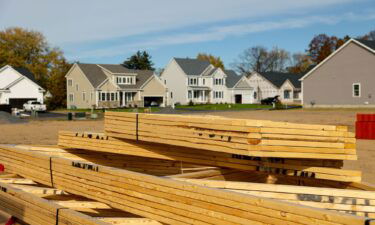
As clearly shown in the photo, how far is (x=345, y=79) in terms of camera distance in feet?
132

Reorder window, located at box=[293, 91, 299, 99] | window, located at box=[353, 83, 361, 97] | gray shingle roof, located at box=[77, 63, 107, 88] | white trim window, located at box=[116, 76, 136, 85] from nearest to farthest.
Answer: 1. window, located at box=[353, 83, 361, 97]
2. gray shingle roof, located at box=[77, 63, 107, 88]
3. white trim window, located at box=[116, 76, 136, 85]
4. window, located at box=[293, 91, 299, 99]

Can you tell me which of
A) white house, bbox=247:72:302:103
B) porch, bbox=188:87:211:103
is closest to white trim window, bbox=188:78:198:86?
porch, bbox=188:87:211:103

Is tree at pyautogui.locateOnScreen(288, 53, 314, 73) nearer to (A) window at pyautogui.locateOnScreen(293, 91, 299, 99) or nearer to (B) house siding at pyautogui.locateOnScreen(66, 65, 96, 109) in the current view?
(A) window at pyautogui.locateOnScreen(293, 91, 299, 99)

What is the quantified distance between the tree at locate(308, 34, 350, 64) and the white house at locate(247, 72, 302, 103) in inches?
637

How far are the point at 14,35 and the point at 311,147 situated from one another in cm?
6882

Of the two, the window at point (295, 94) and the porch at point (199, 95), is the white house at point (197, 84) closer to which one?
the porch at point (199, 95)

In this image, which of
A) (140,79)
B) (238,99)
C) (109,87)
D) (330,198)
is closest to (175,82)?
(140,79)

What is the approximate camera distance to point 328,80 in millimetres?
41812

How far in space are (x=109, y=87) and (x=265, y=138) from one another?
51.4 meters

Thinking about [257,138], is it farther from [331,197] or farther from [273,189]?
[331,197]

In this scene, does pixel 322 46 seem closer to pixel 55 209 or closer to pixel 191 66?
pixel 191 66

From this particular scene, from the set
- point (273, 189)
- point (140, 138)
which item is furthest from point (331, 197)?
point (140, 138)

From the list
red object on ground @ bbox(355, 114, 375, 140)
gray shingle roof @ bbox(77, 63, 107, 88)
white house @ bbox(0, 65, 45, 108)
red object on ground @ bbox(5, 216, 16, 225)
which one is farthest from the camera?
gray shingle roof @ bbox(77, 63, 107, 88)

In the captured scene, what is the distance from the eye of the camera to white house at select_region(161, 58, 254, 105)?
6194cm
